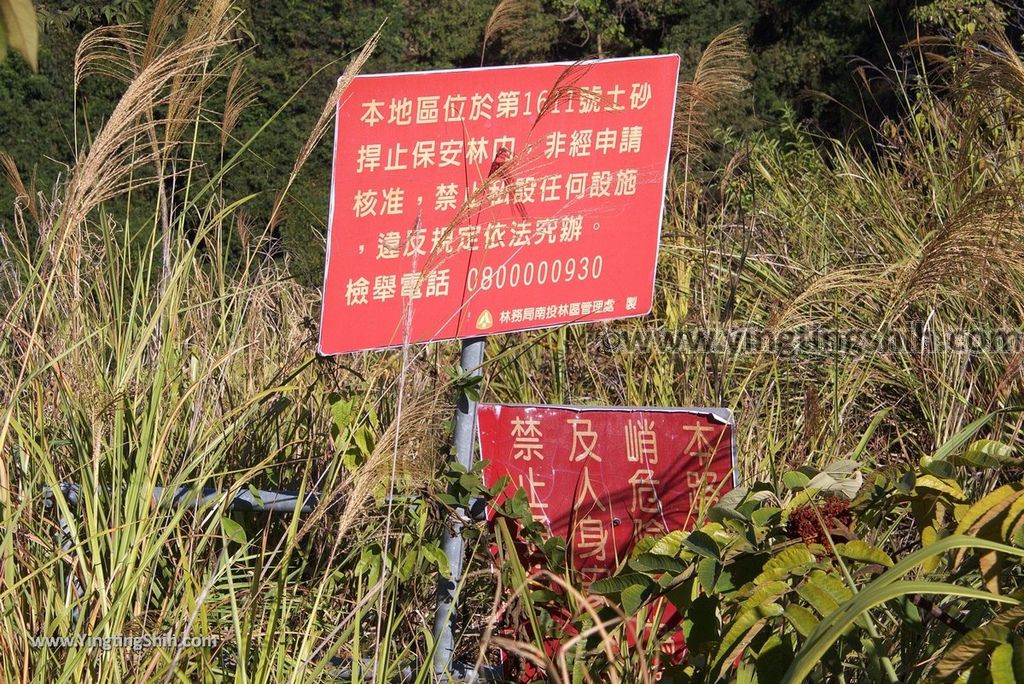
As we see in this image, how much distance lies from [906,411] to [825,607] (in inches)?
85.5

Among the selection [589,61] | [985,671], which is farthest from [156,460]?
[985,671]

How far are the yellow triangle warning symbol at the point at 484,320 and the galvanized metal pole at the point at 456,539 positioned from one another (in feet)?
0.21

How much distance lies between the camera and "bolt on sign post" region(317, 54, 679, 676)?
2318 mm

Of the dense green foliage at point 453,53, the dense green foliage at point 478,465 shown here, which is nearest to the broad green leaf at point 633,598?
the dense green foliage at point 478,465

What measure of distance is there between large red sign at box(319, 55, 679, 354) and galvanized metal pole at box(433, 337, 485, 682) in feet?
0.30

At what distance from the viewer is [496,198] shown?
224 centimetres

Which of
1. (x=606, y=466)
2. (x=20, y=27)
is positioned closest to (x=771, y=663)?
(x=606, y=466)

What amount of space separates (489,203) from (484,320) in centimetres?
37

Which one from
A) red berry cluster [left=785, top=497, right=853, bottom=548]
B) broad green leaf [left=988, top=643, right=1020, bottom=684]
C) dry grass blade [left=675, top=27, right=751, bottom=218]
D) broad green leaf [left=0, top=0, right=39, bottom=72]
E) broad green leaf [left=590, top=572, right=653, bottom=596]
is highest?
dry grass blade [left=675, top=27, right=751, bottom=218]

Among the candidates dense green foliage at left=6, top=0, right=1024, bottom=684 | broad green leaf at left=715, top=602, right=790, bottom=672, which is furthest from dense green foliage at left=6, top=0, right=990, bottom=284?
broad green leaf at left=715, top=602, right=790, bottom=672

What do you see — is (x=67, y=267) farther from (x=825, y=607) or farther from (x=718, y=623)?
(x=825, y=607)

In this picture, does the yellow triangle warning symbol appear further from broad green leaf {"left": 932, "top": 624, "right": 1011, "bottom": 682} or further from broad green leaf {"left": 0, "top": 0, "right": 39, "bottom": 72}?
broad green leaf {"left": 0, "top": 0, "right": 39, "bottom": 72}

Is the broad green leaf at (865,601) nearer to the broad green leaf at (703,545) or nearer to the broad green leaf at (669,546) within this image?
the broad green leaf at (703,545)

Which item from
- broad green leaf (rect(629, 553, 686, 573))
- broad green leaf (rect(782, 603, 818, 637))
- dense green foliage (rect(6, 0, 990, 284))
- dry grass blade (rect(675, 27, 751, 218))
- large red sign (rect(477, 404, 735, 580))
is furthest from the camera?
dense green foliage (rect(6, 0, 990, 284))
